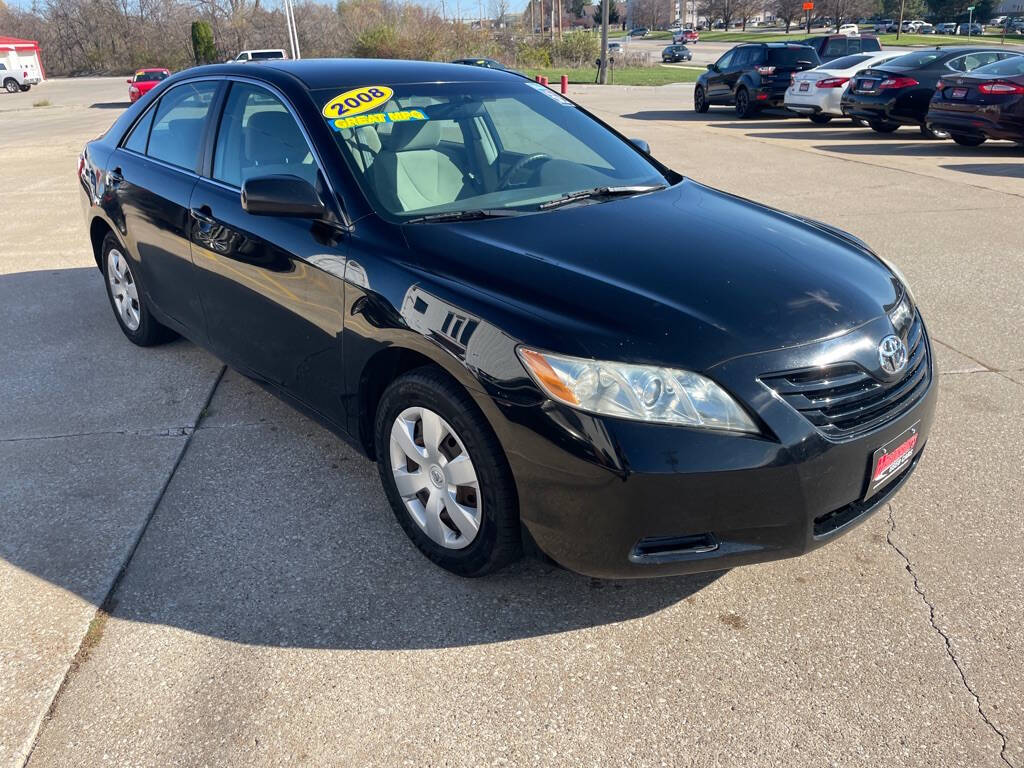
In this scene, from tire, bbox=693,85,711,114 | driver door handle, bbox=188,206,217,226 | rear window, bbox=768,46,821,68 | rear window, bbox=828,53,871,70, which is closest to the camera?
driver door handle, bbox=188,206,217,226

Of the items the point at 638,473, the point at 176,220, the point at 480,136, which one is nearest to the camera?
the point at 638,473

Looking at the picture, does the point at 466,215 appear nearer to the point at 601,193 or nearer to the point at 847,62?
the point at 601,193

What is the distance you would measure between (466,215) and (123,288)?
2926 millimetres

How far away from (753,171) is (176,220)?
939 centimetres

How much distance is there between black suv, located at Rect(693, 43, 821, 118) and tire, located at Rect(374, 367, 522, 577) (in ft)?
61.1

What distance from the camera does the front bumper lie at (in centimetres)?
235

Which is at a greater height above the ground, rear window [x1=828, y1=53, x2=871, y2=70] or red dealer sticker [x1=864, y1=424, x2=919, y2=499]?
red dealer sticker [x1=864, y1=424, x2=919, y2=499]

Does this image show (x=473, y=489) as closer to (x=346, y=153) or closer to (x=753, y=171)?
(x=346, y=153)

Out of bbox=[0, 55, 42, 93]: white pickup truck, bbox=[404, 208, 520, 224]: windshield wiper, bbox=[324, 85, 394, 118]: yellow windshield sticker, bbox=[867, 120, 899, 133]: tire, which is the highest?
bbox=[324, 85, 394, 118]: yellow windshield sticker

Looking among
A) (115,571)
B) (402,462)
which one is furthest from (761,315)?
(115,571)

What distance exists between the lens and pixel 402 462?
303cm

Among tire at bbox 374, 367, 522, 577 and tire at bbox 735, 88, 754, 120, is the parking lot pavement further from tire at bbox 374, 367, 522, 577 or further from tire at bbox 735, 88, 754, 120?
tire at bbox 735, 88, 754, 120

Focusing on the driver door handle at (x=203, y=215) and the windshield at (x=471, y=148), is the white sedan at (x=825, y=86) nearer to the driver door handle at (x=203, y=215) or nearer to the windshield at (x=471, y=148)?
the windshield at (x=471, y=148)

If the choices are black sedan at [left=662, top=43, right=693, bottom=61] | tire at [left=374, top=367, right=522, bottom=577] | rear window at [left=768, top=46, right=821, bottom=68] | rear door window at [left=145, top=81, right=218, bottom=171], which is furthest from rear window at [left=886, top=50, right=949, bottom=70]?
black sedan at [left=662, top=43, right=693, bottom=61]
